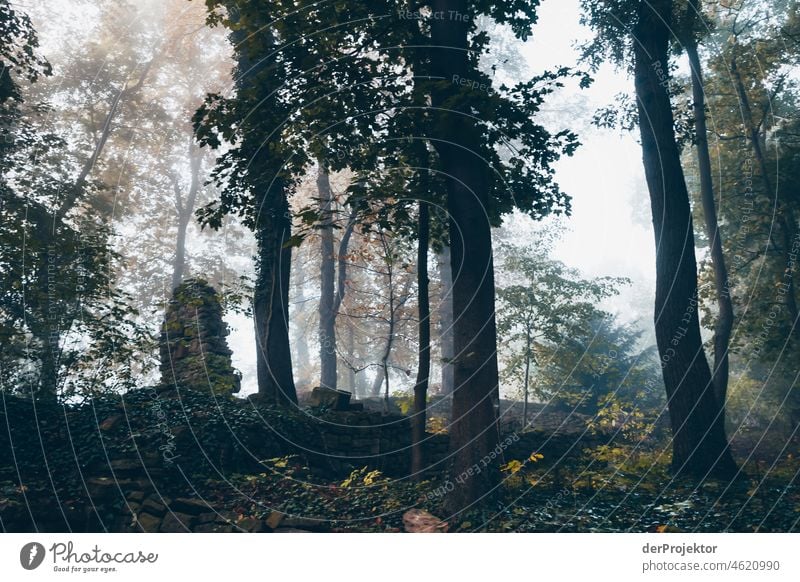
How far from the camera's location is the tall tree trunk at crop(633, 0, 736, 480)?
32.7 feet

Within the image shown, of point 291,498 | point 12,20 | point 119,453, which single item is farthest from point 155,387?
point 12,20

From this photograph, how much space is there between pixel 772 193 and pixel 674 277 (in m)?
8.51

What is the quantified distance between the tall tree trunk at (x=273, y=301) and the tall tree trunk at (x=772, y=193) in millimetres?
12359

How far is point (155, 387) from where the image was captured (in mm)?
12500

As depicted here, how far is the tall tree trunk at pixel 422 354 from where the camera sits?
1025 centimetres

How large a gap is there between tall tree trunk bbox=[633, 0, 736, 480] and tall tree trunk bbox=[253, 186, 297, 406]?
26.7 feet

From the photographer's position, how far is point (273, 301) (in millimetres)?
14594

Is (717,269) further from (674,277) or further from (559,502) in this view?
(559,502)

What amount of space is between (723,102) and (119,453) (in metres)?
18.8

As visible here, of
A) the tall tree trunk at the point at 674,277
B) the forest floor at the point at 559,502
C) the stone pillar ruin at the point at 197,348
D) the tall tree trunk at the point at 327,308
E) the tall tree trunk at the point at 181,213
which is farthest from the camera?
the tall tree trunk at the point at 181,213

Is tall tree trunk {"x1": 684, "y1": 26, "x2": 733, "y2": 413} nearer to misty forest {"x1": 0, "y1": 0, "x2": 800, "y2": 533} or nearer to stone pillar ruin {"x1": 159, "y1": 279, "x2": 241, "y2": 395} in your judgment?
misty forest {"x1": 0, "y1": 0, "x2": 800, "y2": 533}
